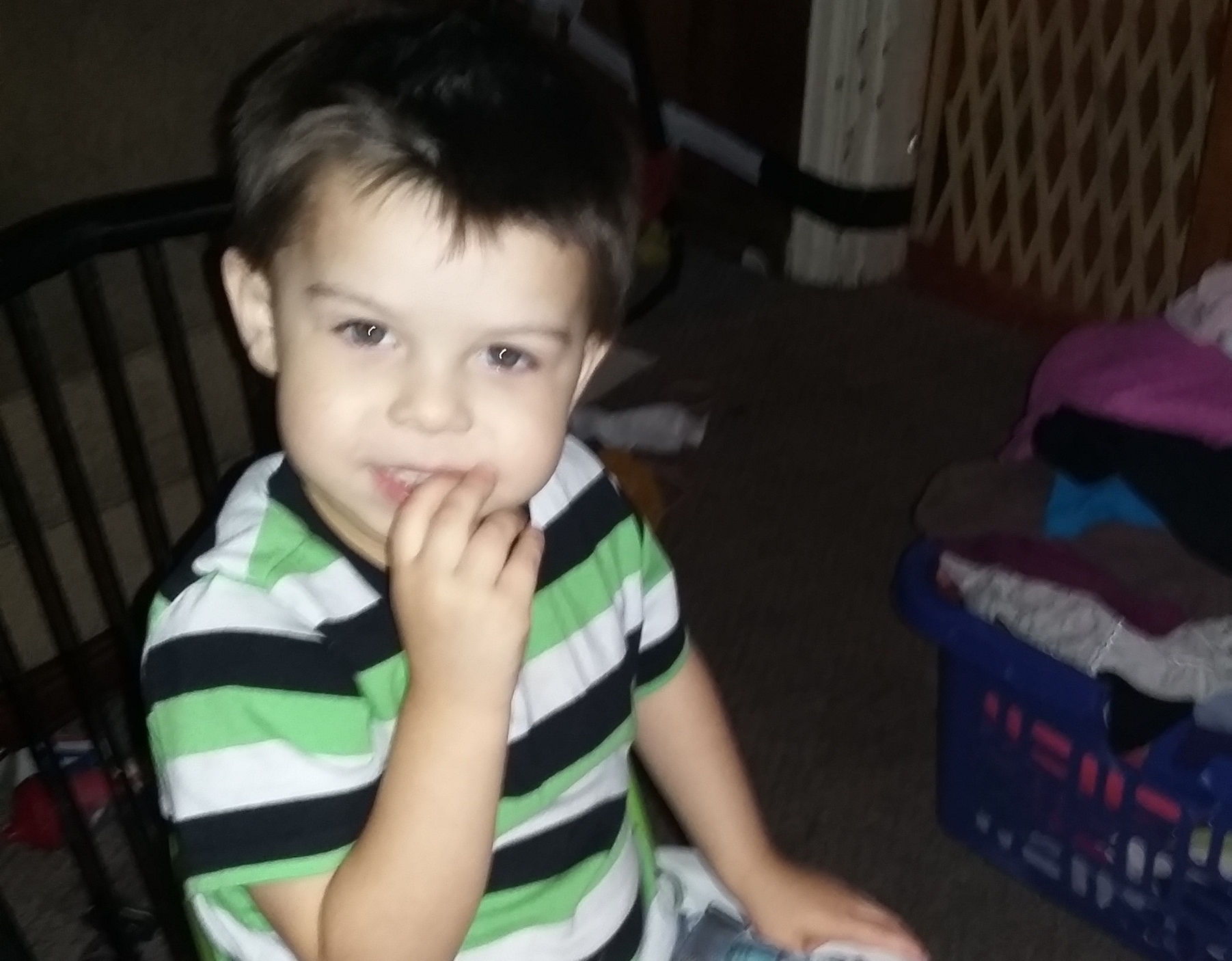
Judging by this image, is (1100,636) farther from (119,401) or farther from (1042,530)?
(119,401)

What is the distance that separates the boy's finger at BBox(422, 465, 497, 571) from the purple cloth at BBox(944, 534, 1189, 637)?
0.79 m

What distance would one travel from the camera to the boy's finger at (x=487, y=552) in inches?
26.6

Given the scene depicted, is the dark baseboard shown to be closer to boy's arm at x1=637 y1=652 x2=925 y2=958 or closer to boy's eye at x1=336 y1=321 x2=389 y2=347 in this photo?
boy's arm at x1=637 y1=652 x2=925 y2=958

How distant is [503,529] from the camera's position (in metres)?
0.69

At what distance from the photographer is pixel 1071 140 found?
7.47 feet

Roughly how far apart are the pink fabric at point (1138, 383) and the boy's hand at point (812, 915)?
59cm

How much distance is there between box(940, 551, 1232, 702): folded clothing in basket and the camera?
1228mm

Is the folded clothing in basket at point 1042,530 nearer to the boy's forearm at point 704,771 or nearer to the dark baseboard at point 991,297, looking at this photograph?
the boy's forearm at point 704,771

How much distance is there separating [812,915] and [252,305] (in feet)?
1.64

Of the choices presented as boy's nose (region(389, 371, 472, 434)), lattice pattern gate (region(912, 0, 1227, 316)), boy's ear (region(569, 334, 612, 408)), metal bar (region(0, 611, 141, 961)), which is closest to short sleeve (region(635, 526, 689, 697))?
boy's ear (region(569, 334, 612, 408))

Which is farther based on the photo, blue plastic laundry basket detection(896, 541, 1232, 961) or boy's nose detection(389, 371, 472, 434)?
blue plastic laundry basket detection(896, 541, 1232, 961)

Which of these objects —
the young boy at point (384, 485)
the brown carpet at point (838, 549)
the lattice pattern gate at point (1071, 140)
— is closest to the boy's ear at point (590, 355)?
the young boy at point (384, 485)

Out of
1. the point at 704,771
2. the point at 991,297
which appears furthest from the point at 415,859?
the point at 991,297

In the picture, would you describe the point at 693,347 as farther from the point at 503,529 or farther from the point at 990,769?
the point at 503,529
